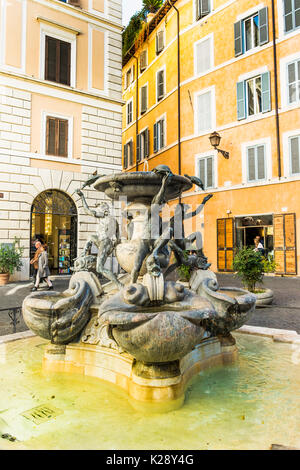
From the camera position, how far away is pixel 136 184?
3.90 meters

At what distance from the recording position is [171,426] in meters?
2.16

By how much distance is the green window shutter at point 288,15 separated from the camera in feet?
45.4

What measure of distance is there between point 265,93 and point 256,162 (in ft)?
10.3

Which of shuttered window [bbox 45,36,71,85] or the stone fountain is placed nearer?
the stone fountain

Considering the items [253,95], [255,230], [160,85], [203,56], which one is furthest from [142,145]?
[255,230]

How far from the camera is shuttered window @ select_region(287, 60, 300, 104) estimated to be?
44.6 feet

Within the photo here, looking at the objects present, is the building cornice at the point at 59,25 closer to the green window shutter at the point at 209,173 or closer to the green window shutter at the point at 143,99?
the green window shutter at the point at 209,173

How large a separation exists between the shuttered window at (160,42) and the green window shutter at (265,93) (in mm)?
8833

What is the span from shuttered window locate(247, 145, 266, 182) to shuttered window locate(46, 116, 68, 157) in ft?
28.0

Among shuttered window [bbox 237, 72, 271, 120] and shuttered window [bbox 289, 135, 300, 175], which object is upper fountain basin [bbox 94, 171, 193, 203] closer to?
shuttered window [bbox 289, 135, 300, 175]

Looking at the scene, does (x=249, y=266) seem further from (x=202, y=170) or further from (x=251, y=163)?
(x=202, y=170)

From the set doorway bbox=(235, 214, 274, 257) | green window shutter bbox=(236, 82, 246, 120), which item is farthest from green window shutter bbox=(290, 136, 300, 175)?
green window shutter bbox=(236, 82, 246, 120)

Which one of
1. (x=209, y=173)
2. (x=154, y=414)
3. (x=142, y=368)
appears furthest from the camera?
(x=209, y=173)

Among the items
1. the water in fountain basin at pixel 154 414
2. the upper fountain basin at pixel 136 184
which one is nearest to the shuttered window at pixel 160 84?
the upper fountain basin at pixel 136 184
